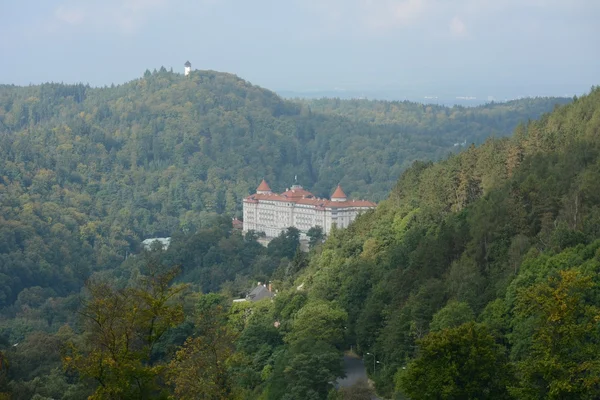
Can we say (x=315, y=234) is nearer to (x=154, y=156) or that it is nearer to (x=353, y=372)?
(x=353, y=372)

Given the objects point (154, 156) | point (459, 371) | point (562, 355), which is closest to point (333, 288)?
point (459, 371)

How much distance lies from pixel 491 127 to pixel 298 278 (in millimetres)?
134606

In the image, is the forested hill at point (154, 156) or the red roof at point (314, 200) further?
the forested hill at point (154, 156)

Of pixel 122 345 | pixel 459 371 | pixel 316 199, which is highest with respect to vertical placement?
pixel 122 345

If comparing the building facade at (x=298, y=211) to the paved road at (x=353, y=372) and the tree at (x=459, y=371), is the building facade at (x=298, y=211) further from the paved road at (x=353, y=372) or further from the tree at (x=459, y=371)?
the tree at (x=459, y=371)

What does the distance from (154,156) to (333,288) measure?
109088mm

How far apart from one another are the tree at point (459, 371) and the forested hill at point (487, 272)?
0.02 m

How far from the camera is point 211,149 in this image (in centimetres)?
16000

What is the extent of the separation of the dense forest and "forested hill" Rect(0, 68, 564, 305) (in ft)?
1.67

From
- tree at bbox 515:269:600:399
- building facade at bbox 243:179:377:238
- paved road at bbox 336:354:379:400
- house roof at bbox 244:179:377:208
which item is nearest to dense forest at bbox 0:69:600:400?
tree at bbox 515:269:600:399

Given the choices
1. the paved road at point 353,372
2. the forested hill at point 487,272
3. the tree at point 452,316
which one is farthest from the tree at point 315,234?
the tree at point 452,316

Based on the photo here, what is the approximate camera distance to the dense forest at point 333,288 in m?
24.1

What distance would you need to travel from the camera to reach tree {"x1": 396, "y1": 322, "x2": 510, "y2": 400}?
2523 cm

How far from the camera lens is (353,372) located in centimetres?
3975
